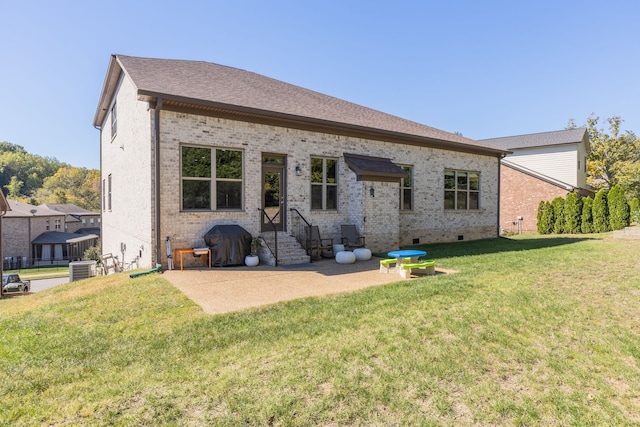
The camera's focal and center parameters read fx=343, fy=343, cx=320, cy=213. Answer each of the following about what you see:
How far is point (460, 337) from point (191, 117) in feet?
26.2

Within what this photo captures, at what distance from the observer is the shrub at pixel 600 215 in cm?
1811

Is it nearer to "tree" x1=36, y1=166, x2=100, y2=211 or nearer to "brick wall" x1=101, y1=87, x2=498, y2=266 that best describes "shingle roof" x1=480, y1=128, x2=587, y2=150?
"brick wall" x1=101, y1=87, x2=498, y2=266

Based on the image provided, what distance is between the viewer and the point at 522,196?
72.0ft

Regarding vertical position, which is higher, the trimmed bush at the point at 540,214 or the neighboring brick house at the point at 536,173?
the neighboring brick house at the point at 536,173

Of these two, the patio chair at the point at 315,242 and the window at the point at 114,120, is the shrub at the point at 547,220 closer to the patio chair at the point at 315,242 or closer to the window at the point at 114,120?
the patio chair at the point at 315,242

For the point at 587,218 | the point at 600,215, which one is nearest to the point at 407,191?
the point at 587,218

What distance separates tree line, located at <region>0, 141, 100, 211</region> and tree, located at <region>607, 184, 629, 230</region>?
73.0 m

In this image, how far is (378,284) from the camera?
709 cm

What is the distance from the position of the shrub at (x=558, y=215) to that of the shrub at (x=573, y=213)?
0.74 ft

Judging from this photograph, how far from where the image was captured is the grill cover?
29.2 ft

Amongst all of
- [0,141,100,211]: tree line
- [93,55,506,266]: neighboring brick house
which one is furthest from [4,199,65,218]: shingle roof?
[93,55,506,266]: neighboring brick house

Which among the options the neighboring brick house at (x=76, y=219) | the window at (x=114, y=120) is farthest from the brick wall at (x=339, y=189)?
the neighboring brick house at (x=76, y=219)

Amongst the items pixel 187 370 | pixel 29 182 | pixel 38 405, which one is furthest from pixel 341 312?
pixel 29 182

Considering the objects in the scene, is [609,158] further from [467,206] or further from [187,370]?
[187,370]
